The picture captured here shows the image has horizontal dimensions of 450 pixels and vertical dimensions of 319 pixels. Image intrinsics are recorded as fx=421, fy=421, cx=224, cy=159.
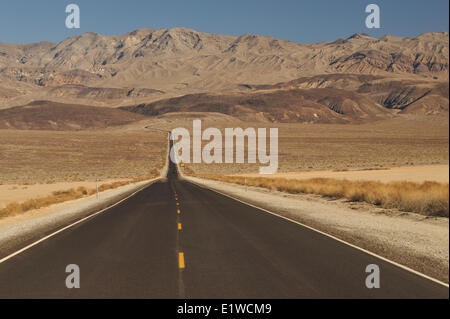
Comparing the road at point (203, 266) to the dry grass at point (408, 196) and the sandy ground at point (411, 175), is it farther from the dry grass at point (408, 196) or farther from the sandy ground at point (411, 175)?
the sandy ground at point (411, 175)

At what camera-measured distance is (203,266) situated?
9.16m

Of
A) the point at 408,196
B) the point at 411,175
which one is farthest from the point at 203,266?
the point at 411,175

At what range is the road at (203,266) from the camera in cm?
728

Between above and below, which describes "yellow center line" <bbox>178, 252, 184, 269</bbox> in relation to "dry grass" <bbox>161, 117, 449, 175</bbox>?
below

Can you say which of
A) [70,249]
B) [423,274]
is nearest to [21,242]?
[70,249]

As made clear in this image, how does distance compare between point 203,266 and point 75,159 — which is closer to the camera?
point 203,266

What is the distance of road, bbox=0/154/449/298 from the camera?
287 inches

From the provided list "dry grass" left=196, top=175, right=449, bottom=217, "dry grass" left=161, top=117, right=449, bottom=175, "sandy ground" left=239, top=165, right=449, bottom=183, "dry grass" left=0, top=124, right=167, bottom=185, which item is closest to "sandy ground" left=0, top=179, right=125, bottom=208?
"dry grass" left=0, top=124, right=167, bottom=185

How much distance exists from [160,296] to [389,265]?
4959 millimetres

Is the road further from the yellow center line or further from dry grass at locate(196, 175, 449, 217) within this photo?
dry grass at locate(196, 175, 449, 217)

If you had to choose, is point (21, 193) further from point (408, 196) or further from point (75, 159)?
point (75, 159)

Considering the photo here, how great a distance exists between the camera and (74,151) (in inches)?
4210

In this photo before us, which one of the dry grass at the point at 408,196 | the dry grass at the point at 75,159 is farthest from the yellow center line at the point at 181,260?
the dry grass at the point at 75,159

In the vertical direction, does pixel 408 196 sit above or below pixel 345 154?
below
